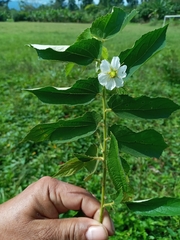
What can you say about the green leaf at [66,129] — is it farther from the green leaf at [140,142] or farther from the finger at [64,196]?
the finger at [64,196]

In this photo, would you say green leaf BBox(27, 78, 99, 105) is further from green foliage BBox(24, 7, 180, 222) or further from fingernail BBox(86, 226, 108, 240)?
fingernail BBox(86, 226, 108, 240)

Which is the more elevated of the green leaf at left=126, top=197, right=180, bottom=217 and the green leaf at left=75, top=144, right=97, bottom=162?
the green leaf at left=75, top=144, right=97, bottom=162

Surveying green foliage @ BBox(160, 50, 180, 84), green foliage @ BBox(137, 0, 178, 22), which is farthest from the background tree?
green foliage @ BBox(160, 50, 180, 84)

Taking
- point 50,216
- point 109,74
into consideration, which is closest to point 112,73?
point 109,74

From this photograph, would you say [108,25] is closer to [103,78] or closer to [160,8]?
[103,78]

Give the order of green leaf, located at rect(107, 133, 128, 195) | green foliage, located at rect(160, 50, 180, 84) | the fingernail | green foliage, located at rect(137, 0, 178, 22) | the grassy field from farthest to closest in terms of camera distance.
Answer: green foliage, located at rect(137, 0, 178, 22), green foliage, located at rect(160, 50, 180, 84), the grassy field, the fingernail, green leaf, located at rect(107, 133, 128, 195)

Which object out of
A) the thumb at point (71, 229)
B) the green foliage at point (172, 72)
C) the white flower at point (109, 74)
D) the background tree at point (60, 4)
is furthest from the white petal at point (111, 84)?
the background tree at point (60, 4)
